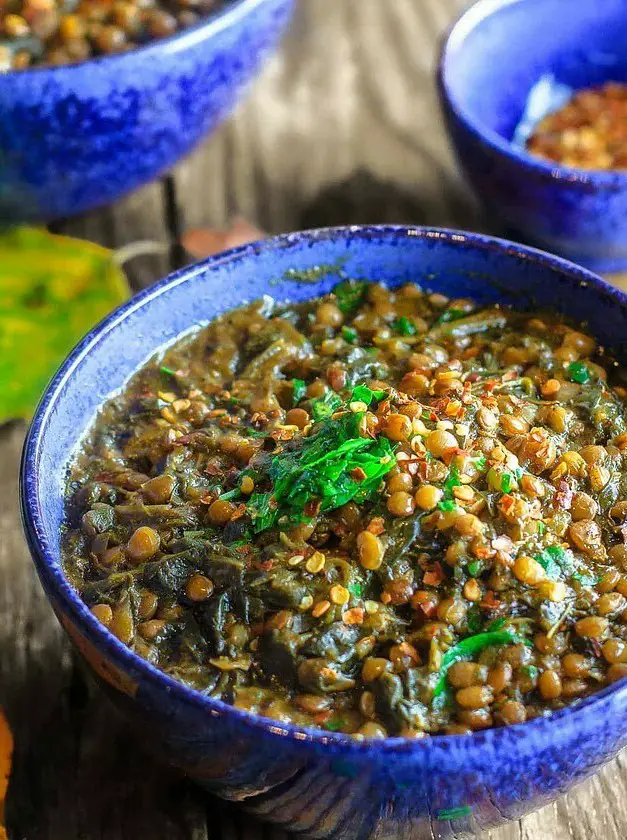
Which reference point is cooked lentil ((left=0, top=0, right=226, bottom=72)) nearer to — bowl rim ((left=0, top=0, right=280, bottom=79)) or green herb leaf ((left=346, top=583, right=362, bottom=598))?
bowl rim ((left=0, top=0, right=280, bottom=79))

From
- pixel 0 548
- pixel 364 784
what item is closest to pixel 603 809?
pixel 364 784

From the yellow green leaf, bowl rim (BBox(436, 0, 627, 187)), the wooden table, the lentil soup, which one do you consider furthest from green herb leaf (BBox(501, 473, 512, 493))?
the yellow green leaf

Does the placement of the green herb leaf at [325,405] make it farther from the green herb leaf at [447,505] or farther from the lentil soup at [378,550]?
the green herb leaf at [447,505]

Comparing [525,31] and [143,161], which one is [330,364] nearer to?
[143,161]

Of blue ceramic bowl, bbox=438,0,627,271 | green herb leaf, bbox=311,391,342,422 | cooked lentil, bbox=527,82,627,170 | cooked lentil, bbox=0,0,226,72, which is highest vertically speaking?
cooked lentil, bbox=0,0,226,72

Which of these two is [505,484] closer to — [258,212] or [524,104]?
[258,212]

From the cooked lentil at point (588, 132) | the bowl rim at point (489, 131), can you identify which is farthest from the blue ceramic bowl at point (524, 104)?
the cooked lentil at point (588, 132)

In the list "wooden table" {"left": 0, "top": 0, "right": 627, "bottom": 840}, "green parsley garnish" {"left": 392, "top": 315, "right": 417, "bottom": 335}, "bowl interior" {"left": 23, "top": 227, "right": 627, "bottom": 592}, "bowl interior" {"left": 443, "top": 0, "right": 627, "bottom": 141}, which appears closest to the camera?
"wooden table" {"left": 0, "top": 0, "right": 627, "bottom": 840}
